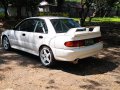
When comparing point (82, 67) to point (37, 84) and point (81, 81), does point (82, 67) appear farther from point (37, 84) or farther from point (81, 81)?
point (37, 84)

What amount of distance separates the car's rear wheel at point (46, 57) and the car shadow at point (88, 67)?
296 millimetres

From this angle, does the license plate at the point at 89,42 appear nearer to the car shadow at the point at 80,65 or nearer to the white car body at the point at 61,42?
the white car body at the point at 61,42

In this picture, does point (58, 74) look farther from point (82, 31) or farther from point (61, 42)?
point (82, 31)

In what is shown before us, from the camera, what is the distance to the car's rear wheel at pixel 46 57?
7.62 meters

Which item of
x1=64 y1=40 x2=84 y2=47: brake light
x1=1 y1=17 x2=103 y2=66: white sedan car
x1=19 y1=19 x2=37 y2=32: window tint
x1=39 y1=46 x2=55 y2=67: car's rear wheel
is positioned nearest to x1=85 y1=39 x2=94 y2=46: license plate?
x1=1 y1=17 x2=103 y2=66: white sedan car

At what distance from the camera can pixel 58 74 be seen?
23.8 ft

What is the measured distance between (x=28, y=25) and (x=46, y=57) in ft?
5.28

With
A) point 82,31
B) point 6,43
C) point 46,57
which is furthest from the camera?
point 6,43

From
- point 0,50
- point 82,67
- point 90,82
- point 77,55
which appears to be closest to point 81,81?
point 90,82

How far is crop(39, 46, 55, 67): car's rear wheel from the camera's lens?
7617 millimetres

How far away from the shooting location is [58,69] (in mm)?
7781

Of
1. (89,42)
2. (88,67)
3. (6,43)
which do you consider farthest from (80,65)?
(6,43)

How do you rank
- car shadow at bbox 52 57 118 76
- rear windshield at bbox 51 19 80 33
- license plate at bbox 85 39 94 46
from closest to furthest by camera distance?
license plate at bbox 85 39 94 46
car shadow at bbox 52 57 118 76
rear windshield at bbox 51 19 80 33

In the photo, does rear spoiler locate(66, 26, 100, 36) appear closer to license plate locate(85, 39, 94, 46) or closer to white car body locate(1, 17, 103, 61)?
white car body locate(1, 17, 103, 61)
